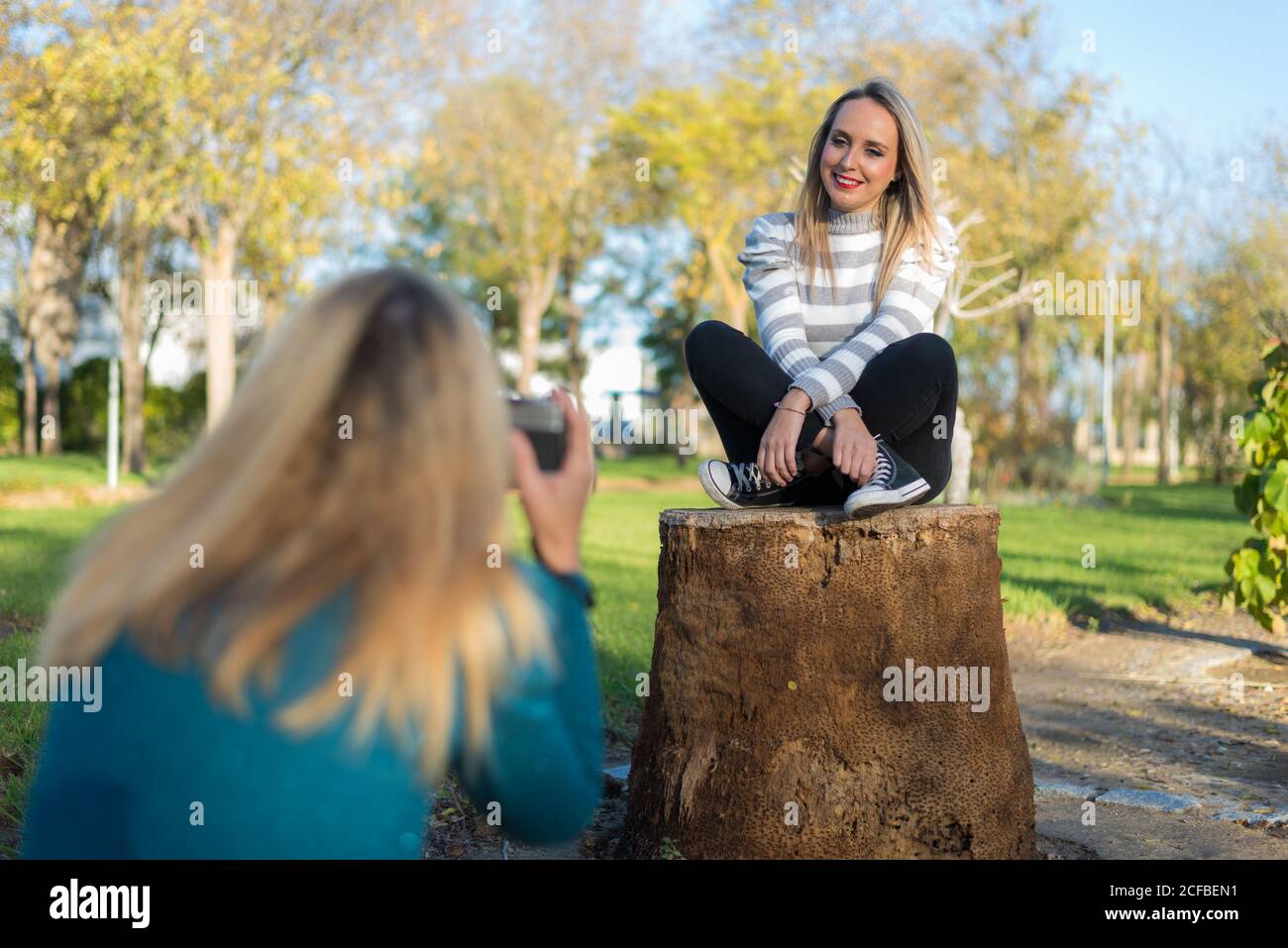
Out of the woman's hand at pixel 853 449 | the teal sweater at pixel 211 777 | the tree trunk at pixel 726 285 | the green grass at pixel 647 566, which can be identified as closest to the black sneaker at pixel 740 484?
the woman's hand at pixel 853 449

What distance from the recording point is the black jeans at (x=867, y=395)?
10.8ft

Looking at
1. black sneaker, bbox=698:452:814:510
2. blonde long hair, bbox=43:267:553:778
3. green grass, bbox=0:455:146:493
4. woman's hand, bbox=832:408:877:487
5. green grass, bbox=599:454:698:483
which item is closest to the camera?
blonde long hair, bbox=43:267:553:778

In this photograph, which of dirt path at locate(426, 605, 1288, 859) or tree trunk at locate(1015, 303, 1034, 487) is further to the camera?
tree trunk at locate(1015, 303, 1034, 487)

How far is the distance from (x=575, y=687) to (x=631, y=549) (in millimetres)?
10093

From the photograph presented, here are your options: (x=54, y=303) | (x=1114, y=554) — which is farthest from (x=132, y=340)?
(x=1114, y=554)

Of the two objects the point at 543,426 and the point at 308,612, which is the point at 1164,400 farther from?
the point at 308,612

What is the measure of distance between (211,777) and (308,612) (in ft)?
0.74

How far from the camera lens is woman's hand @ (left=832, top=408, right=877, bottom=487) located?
3084mm

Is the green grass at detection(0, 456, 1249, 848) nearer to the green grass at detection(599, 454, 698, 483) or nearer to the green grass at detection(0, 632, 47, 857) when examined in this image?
the green grass at detection(0, 632, 47, 857)

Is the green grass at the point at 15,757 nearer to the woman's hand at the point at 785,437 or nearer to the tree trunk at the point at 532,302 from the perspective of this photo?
the woman's hand at the point at 785,437

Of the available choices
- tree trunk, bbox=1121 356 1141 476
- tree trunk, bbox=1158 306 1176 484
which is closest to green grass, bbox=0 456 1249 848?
tree trunk, bbox=1158 306 1176 484

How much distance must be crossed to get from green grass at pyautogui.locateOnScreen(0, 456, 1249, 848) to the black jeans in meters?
0.69

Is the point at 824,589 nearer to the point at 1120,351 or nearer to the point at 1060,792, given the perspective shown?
the point at 1060,792
